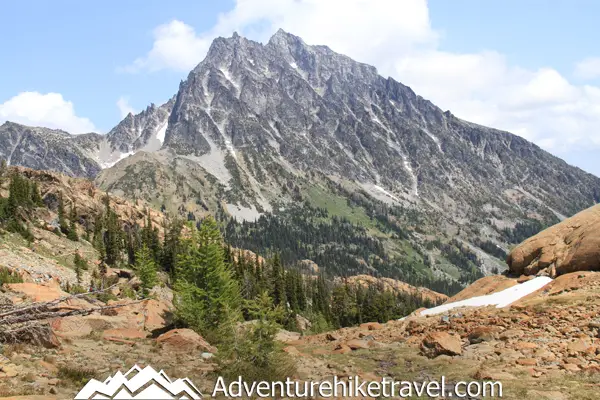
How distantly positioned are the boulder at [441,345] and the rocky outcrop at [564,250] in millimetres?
16977

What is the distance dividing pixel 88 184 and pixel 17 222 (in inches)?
2292

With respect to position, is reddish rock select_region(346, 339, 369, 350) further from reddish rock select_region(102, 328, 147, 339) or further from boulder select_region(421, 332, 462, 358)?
reddish rock select_region(102, 328, 147, 339)

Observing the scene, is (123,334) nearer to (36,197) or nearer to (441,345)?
(441,345)

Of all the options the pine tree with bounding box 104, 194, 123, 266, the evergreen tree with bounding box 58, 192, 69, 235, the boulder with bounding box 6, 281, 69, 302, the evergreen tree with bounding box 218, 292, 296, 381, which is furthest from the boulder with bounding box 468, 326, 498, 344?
the evergreen tree with bounding box 58, 192, 69, 235

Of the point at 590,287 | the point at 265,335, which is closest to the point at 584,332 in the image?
the point at 590,287

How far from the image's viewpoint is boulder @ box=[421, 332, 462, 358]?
24438 mm

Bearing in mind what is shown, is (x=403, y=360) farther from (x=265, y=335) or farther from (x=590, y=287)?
(x=590, y=287)

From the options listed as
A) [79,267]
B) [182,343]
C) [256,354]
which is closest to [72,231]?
[79,267]

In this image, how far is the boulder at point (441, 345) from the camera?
Result: 2444 cm

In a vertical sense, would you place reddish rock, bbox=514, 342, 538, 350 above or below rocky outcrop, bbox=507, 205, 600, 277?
below

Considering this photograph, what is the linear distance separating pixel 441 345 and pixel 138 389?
18508mm

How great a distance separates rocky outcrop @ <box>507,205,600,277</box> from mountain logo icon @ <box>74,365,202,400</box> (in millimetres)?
34998

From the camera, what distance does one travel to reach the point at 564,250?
38.9 metres

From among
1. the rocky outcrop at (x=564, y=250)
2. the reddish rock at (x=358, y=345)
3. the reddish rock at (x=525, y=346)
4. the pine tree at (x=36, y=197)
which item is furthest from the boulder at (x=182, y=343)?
the pine tree at (x=36, y=197)
